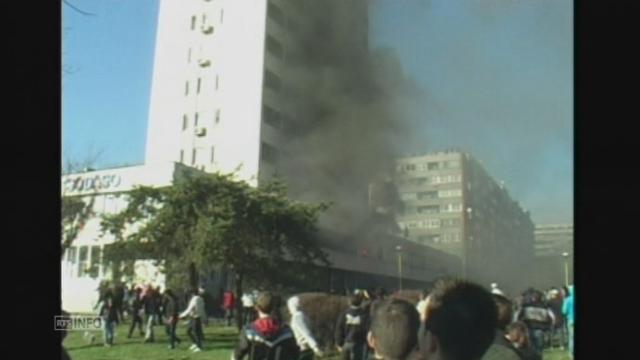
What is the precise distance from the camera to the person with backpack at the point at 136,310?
13.9ft

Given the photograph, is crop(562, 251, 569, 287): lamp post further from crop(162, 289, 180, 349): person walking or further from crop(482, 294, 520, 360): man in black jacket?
crop(162, 289, 180, 349): person walking

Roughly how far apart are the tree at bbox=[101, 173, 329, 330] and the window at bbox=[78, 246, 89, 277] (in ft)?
1.42

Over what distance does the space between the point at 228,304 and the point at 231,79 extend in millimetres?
1409

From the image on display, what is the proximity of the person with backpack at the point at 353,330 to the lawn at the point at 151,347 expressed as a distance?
0.64m

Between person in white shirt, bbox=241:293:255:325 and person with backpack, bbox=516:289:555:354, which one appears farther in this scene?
person in white shirt, bbox=241:293:255:325

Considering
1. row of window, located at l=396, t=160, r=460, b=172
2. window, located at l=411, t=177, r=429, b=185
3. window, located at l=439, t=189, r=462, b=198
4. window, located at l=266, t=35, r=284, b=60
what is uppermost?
window, located at l=266, t=35, r=284, b=60

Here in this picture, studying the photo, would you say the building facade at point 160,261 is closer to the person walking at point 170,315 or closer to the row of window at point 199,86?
the person walking at point 170,315

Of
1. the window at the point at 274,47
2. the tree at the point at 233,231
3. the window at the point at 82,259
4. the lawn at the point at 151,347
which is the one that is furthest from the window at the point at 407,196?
the window at the point at 82,259

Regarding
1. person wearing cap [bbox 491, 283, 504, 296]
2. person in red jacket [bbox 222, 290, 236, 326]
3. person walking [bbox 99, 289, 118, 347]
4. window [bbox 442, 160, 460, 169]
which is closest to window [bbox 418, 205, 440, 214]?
window [bbox 442, 160, 460, 169]

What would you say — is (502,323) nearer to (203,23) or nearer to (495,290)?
(495,290)

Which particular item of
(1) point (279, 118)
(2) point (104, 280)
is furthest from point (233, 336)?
(1) point (279, 118)

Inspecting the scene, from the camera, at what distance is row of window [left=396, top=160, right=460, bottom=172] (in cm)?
413

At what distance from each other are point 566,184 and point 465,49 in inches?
39.5

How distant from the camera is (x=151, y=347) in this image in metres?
4.22
